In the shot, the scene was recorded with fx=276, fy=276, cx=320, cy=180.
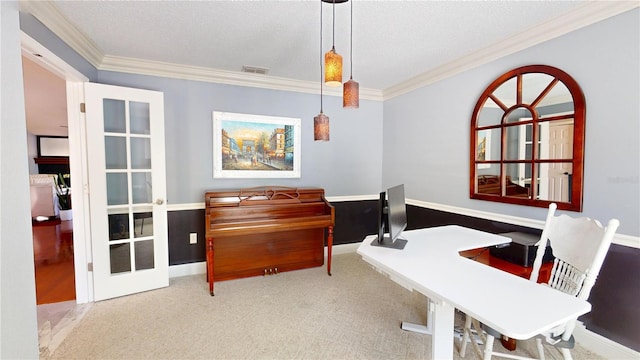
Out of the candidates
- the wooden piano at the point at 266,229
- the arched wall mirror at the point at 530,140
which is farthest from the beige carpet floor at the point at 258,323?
the arched wall mirror at the point at 530,140

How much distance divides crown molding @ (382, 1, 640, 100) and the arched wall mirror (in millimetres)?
221

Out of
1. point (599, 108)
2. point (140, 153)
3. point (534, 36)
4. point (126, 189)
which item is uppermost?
point (534, 36)

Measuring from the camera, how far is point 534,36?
2223mm

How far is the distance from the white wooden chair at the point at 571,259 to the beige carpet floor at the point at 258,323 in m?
0.64

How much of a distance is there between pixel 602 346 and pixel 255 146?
3.47 m

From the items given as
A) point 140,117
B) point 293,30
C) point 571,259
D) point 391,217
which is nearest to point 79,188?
point 140,117

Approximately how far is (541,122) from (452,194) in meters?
1.05

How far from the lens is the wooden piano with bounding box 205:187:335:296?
2.90 meters

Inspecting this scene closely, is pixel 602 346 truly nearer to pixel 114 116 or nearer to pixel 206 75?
pixel 206 75

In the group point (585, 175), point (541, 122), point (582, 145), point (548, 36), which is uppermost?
point (548, 36)

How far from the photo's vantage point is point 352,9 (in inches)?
76.9

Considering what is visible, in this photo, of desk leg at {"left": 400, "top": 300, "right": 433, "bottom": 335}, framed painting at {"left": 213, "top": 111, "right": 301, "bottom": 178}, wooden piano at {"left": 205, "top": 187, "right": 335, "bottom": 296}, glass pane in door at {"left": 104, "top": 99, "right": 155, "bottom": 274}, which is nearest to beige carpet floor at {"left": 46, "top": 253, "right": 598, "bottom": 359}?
desk leg at {"left": 400, "top": 300, "right": 433, "bottom": 335}

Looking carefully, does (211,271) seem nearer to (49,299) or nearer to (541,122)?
(49,299)

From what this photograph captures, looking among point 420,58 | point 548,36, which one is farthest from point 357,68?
point 548,36
